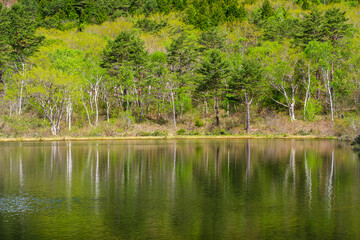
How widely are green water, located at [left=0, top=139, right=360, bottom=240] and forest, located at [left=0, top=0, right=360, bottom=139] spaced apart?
3116 cm

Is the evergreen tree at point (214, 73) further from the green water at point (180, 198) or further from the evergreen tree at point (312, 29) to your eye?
the green water at point (180, 198)

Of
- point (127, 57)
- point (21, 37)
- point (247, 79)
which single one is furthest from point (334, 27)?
point (21, 37)

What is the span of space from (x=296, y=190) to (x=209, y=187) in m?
4.97

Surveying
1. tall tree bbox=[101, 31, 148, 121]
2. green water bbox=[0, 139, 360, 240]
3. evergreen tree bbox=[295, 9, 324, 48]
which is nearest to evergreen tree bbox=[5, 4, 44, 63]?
tall tree bbox=[101, 31, 148, 121]

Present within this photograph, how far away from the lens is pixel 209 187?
84.0ft

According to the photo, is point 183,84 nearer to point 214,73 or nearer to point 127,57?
point 214,73

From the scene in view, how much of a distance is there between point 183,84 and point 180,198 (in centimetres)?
5921

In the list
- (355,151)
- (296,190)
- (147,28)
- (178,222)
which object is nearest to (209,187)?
(296,190)

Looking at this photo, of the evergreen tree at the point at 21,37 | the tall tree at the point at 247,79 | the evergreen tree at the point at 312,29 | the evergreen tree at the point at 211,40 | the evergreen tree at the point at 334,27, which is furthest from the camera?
the evergreen tree at the point at 211,40

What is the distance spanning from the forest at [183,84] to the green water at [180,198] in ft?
102

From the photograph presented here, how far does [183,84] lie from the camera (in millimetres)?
80688

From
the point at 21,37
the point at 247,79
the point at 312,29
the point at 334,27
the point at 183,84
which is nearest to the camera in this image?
the point at 247,79

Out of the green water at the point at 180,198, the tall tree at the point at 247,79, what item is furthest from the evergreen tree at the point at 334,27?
the green water at the point at 180,198

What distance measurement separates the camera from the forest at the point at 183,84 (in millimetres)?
70125
